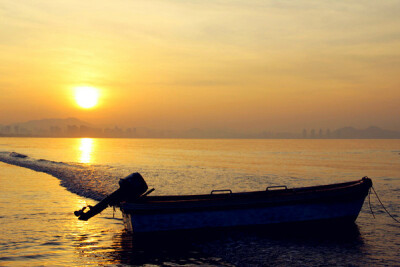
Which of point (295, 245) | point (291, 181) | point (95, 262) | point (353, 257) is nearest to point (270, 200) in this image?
point (295, 245)

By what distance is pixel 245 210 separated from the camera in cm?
1616

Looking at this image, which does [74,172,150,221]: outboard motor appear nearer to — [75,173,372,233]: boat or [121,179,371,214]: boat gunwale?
→ [75,173,372,233]: boat

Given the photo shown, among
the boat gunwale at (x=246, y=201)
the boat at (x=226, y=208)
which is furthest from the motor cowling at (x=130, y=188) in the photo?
the boat gunwale at (x=246, y=201)

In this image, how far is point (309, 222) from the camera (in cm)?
1727

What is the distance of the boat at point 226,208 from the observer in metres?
15.2

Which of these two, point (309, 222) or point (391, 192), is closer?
point (309, 222)

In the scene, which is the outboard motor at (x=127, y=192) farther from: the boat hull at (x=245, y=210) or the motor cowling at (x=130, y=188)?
the boat hull at (x=245, y=210)

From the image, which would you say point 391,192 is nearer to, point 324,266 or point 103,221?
point 324,266

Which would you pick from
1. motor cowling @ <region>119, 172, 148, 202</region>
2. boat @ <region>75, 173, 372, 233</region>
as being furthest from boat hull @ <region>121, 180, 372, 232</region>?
motor cowling @ <region>119, 172, 148, 202</region>

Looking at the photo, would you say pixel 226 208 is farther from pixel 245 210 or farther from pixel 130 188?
pixel 130 188

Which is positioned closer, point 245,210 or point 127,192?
point 127,192

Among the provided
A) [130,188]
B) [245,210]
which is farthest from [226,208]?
[130,188]

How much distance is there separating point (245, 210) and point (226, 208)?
92cm

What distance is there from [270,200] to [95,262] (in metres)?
7.93
